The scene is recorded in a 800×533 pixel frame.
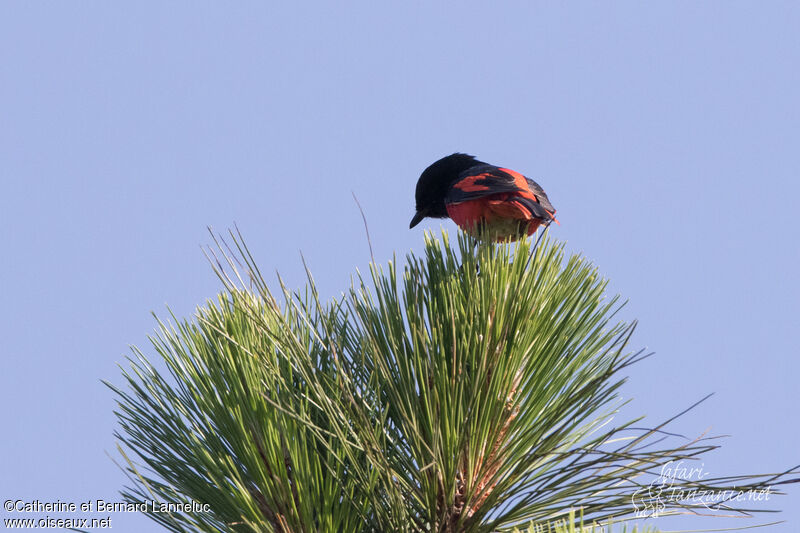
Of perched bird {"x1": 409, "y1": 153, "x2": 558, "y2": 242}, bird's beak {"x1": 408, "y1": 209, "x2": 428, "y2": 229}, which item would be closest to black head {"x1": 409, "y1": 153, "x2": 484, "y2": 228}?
bird's beak {"x1": 408, "y1": 209, "x2": 428, "y2": 229}

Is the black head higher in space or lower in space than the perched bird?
higher

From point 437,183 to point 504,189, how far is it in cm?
104

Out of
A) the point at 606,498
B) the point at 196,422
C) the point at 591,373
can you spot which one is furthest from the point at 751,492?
the point at 196,422

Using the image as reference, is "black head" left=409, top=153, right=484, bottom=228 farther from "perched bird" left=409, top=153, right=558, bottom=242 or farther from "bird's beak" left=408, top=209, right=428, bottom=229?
"perched bird" left=409, top=153, right=558, bottom=242

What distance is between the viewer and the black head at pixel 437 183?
4.09 meters

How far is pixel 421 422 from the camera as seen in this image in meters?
2.51

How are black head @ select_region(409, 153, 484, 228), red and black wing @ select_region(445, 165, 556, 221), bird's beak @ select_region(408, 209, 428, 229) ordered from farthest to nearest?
bird's beak @ select_region(408, 209, 428, 229), black head @ select_region(409, 153, 484, 228), red and black wing @ select_region(445, 165, 556, 221)

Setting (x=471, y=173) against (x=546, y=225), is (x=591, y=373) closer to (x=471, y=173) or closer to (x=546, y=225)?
(x=546, y=225)

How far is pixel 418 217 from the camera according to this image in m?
4.36

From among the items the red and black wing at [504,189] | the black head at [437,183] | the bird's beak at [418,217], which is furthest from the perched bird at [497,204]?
the bird's beak at [418,217]

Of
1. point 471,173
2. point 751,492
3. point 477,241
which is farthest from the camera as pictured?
point 471,173

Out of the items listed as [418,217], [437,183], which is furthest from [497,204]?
[418,217]

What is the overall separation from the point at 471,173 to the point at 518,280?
0.82 meters

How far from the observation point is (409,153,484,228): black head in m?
4.09
